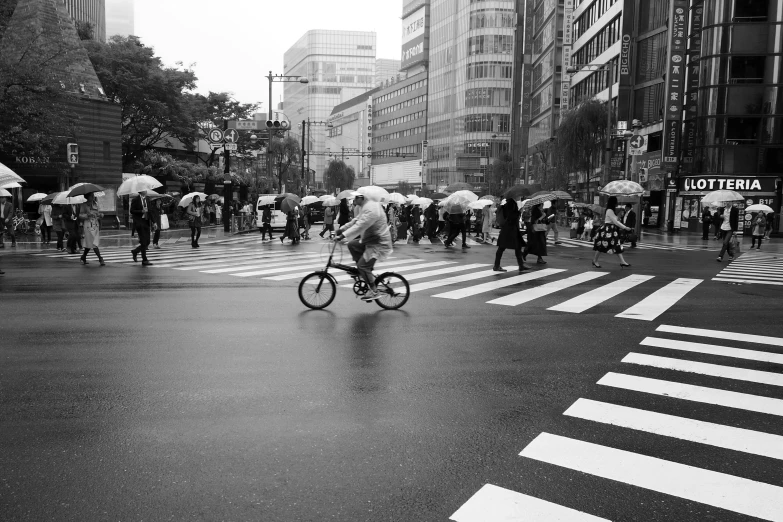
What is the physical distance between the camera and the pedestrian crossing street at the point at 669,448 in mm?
3971

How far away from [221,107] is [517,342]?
52079mm

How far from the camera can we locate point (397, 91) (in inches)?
5359

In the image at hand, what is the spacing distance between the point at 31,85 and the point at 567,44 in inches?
2146

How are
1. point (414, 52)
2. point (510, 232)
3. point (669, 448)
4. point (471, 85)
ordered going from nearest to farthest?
point (669, 448)
point (510, 232)
point (471, 85)
point (414, 52)

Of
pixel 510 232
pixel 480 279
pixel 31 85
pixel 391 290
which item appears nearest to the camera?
pixel 391 290

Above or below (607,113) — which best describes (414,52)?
above

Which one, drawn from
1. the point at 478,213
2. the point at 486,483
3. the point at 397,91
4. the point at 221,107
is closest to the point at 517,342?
the point at 486,483

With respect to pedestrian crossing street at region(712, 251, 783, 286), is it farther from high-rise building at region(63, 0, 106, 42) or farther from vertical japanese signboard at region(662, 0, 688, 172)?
high-rise building at region(63, 0, 106, 42)

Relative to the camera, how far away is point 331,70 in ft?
603

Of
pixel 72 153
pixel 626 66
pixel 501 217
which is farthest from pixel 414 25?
pixel 501 217

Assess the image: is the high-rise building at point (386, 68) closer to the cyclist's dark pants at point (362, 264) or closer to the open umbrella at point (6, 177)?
the open umbrella at point (6, 177)

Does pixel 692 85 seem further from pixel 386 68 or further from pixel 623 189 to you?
pixel 386 68

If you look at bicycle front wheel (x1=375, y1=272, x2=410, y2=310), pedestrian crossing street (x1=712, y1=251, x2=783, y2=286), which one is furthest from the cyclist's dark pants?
pedestrian crossing street (x1=712, y1=251, x2=783, y2=286)

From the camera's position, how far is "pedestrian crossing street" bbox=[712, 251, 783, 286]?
1584 centimetres
